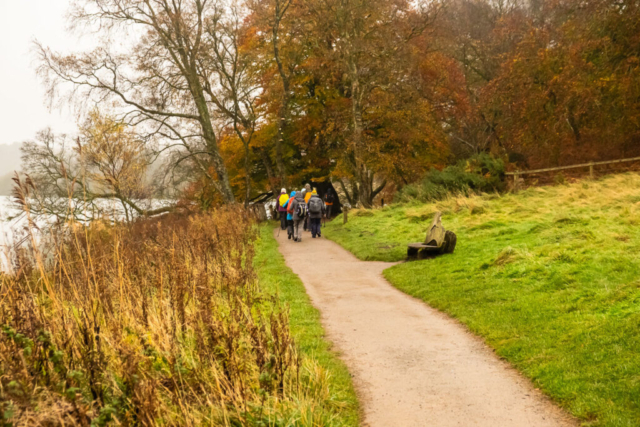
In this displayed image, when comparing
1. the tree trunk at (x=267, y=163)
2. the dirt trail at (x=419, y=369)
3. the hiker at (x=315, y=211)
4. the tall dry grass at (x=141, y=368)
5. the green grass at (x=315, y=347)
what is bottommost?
the dirt trail at (x=419, y=369)

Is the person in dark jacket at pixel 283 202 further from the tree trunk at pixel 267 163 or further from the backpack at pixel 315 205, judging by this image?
the tree trunk at pixel 267 163

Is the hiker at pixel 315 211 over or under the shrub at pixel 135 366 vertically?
over

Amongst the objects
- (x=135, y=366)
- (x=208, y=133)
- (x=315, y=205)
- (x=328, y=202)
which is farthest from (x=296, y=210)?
(x=135, y=366)

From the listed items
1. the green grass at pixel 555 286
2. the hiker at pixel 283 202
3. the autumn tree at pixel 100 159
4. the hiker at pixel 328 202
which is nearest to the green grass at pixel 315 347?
the green grass at pixel 555 286

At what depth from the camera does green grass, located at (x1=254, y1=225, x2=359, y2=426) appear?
16.1ft

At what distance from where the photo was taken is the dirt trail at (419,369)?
16.0ft

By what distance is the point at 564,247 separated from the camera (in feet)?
33.5

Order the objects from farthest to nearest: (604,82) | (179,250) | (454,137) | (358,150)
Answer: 1. (454,137)
2. (358,150)
3. (604,82)
4. (179,250)

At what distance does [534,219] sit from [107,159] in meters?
17.6

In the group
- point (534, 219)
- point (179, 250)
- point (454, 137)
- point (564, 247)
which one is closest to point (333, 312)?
point (179, 250)

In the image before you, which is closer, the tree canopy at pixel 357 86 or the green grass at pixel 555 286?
the green grass at pixel 555 286

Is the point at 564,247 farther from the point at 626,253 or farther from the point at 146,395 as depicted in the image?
the point at 146,395

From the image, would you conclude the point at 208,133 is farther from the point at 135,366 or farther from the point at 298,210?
the point at 135,366

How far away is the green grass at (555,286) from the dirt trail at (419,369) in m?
0.27
